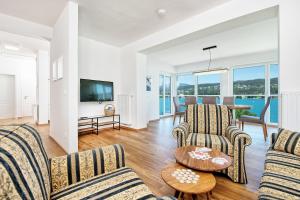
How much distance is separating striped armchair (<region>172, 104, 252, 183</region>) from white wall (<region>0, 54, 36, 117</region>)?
7146 millimetres

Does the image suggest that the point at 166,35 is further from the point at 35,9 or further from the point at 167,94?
the point at 167,94

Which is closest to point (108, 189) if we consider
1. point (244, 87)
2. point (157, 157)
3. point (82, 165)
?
point (82, 165)

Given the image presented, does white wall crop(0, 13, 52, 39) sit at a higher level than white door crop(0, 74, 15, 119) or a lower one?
higher

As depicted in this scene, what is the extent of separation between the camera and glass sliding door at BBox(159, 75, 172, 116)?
6.88m

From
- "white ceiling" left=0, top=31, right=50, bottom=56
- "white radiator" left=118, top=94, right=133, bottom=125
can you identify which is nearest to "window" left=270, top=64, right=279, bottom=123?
"white radiator" left=118, top=94, right=133, bottom=125

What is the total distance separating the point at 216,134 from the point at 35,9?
3932mm

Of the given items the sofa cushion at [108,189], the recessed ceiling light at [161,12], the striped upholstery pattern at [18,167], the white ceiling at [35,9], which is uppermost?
the white ceiling at [35,9]

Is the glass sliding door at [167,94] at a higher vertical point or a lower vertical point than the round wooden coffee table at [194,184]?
higher

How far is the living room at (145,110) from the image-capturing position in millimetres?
990

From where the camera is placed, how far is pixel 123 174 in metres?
1.11

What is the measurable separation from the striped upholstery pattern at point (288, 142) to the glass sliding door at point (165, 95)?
5.40 m

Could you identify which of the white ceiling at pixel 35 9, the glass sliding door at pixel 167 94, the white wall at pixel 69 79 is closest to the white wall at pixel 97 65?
the white ceiling at pixel 35 9

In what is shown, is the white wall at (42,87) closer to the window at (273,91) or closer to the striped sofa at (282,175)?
the striped sofa at (282,175)

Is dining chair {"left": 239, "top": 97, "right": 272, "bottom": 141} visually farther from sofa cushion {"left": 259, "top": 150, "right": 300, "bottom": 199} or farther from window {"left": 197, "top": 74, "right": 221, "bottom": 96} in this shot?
window {"left": 197, "top": 74, "right": 221, "bottom": 96}
